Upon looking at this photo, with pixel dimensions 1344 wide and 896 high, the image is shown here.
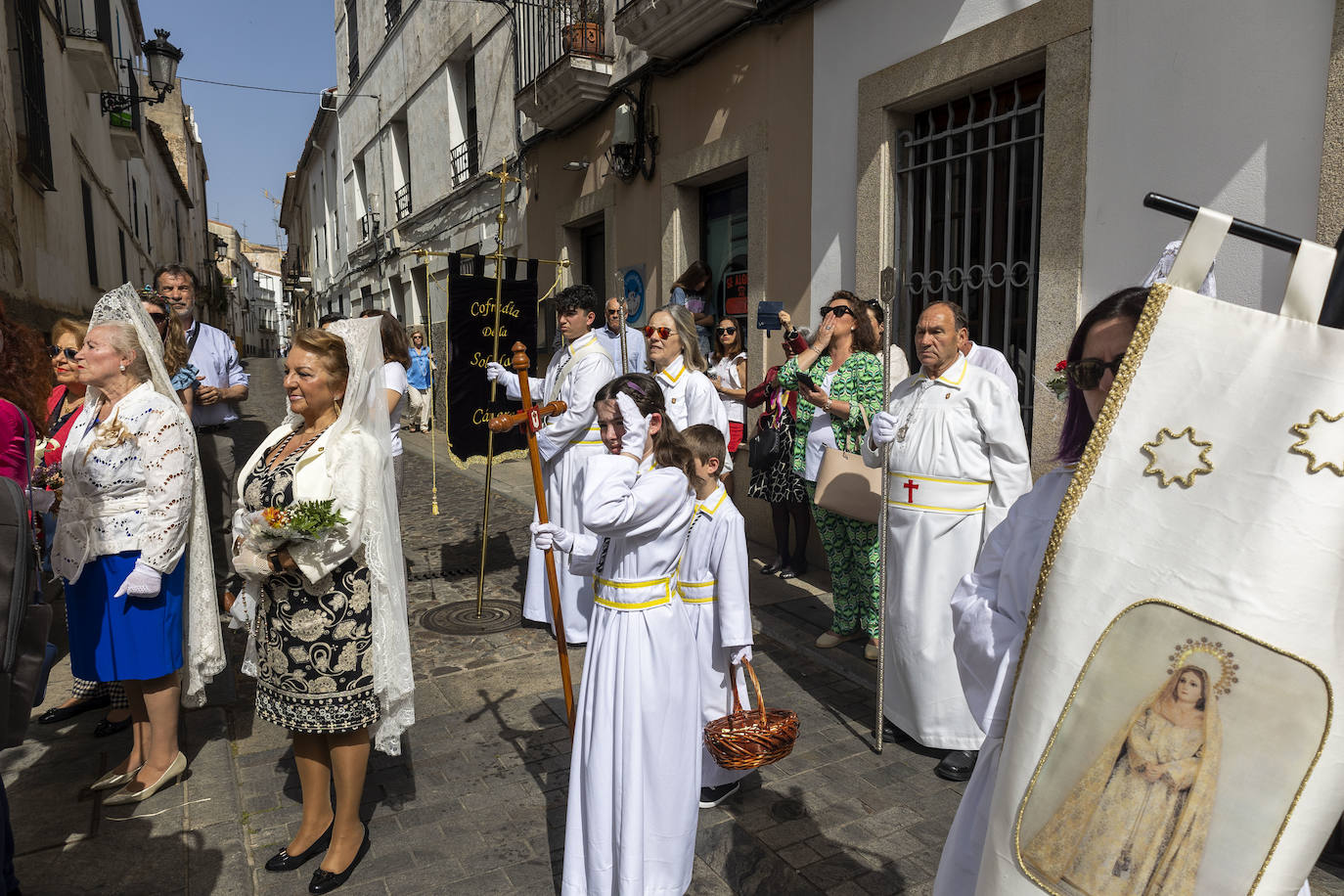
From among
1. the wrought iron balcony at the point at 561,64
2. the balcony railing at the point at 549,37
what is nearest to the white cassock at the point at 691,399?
the wrought iron balcony at the point at 561,64

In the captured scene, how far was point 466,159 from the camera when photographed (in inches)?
Result: 573

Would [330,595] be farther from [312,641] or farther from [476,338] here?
[476,338]

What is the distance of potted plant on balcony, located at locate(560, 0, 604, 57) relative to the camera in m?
9.29

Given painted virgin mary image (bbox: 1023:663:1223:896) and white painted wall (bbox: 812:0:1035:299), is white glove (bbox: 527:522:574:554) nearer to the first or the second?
painted virgin mary image (bbox: 1023:663:1223:896)

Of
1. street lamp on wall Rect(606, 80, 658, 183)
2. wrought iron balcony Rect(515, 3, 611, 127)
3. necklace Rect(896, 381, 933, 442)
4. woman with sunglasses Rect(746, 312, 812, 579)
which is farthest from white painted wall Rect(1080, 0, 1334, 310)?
wrought iron balcony Rect(515, 3, 611, 127)

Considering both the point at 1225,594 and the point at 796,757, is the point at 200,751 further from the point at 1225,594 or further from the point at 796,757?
the point at 1225,594

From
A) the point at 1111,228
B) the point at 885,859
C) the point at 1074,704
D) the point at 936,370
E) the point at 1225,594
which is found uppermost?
the point at 1111,228

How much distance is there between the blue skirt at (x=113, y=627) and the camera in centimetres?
331

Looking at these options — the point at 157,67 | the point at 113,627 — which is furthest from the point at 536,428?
the point at 157,67

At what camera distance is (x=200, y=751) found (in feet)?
12.6

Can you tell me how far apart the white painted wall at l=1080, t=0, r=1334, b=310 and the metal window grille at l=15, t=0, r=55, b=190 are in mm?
8833

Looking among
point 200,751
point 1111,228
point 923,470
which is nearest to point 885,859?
point 923,470

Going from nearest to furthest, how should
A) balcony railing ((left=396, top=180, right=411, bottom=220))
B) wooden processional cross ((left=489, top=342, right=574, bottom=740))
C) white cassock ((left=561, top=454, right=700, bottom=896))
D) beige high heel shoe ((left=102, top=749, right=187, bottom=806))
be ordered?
white cassock ((left=561, top=454, right=700, bottom=896)) < wooden processional cross ((left=489, top=342, right=574, bottom=740)) < beige high heel shoe ((left=102, top=749, right=187, bottom=806)) < balcony railing ((left=396, top=180, right=411, bottom=220))

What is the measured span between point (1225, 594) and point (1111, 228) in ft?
13.2
